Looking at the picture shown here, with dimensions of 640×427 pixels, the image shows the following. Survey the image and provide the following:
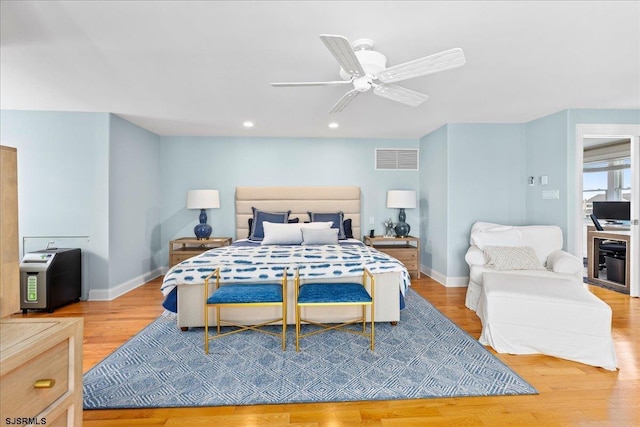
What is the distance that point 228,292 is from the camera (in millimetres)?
2617

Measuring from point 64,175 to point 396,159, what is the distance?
4.88 metres

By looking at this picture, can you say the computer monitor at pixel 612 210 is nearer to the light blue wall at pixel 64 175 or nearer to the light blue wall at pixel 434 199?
the light blue wall at pixel 434 199

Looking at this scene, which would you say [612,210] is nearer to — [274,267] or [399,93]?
[399,93]

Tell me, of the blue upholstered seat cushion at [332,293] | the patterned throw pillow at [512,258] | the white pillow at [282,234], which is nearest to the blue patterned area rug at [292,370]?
the blue upholstered seat cushion at [332,293]

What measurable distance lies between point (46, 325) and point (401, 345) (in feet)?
7.95

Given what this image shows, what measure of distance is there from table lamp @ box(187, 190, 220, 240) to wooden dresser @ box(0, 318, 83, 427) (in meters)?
3.98

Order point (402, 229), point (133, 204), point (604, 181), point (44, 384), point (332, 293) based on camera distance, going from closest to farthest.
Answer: point (44, 384) → point (332, 293) → point (133, 204) → point (402, 229) → point (604, 181)

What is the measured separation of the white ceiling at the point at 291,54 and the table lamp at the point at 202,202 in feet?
4.29

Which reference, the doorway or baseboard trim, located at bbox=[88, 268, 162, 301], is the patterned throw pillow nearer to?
the doorway

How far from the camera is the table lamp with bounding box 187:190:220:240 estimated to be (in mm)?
4855

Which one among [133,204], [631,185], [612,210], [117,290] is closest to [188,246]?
[133,204]

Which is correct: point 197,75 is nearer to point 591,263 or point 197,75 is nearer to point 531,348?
point 531,348

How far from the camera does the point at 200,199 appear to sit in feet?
15.9

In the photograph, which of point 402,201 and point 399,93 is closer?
point 399,93
